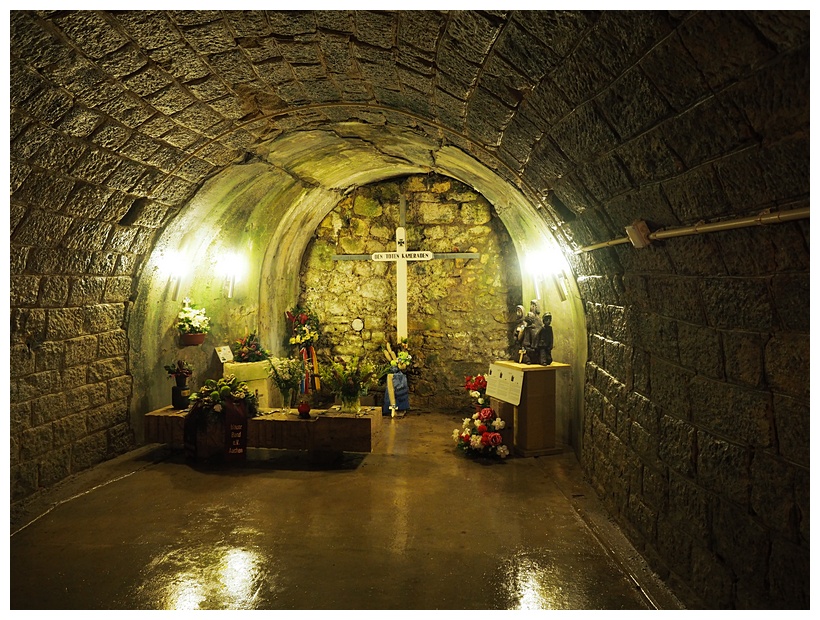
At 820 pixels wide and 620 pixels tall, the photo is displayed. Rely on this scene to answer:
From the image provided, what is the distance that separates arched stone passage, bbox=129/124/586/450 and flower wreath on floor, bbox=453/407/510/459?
804 millimetres

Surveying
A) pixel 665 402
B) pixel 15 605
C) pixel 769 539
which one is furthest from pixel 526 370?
pixel 15 605

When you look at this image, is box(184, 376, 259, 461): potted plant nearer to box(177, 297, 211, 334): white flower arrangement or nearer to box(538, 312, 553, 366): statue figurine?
box(177, 297, 211, 334): white flower arrangement

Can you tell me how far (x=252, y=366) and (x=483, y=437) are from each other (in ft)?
10.9

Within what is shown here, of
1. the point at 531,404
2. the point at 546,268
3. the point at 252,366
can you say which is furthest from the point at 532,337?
the point at 252,366

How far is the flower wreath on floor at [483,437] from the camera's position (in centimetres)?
607

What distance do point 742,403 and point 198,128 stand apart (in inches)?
177

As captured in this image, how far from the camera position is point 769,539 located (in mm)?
2438

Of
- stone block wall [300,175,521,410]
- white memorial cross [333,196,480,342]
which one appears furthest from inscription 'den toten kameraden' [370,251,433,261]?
stone block wall [300,175,521,410]

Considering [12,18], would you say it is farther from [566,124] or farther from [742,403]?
[742,403]

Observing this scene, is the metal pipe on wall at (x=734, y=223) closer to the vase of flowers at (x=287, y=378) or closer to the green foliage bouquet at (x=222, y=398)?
the green foliage bouquet at (x=222, y=398)

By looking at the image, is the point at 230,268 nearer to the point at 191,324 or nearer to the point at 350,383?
the point at 191,324

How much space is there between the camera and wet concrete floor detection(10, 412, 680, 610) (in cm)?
335

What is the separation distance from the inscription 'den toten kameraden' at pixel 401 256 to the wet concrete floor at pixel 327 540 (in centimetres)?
377

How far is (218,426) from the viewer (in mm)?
5988
